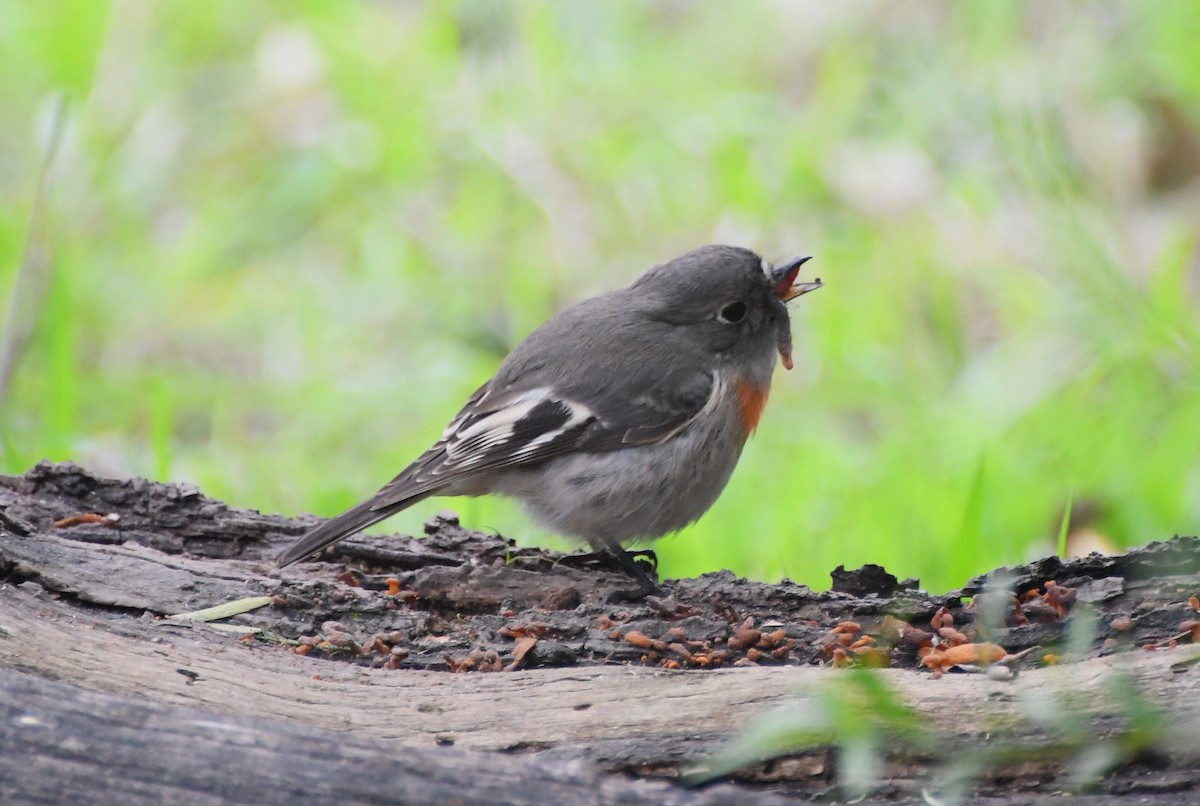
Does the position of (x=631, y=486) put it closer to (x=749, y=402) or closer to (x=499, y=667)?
(x=749, y=402)

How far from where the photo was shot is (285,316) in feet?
21.3

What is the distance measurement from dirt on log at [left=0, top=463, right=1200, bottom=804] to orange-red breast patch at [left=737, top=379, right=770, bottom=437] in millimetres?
714

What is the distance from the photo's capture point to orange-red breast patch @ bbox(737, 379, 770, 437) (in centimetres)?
403

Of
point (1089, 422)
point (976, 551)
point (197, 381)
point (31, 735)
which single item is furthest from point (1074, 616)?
point (197, 381)

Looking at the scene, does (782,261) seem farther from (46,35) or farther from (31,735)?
(46,35)

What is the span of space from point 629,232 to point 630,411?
3.07 meters

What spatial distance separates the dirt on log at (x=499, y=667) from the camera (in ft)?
6.95

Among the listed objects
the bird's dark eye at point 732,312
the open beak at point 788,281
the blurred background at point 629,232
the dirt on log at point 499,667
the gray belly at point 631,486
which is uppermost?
the blurred background at point 629,232

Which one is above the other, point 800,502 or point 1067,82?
point 1067,82

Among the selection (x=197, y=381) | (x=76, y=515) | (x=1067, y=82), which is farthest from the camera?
(x=1067, y=82)

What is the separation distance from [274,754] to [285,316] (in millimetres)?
4591

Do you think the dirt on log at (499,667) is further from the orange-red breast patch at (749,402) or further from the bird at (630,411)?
the orange-red breast patch at (749,402)

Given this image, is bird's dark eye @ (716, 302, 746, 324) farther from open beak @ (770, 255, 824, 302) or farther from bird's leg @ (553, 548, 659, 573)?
bird's leg @ (553, 548, 659, 573)

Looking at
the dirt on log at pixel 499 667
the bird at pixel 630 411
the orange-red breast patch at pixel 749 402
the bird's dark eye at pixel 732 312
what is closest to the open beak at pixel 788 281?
the bird at pixel 630 411
